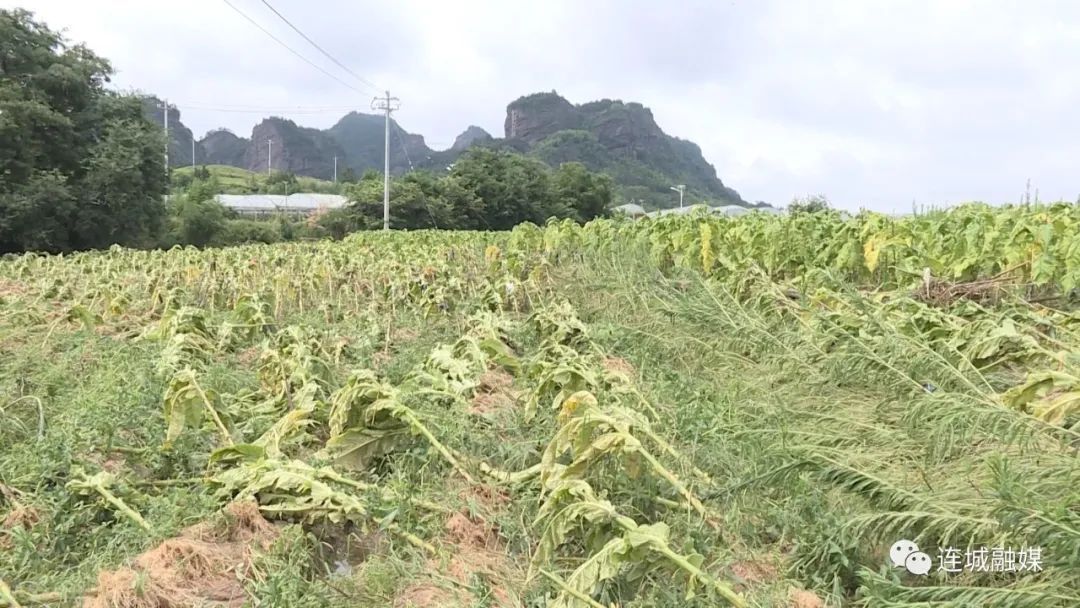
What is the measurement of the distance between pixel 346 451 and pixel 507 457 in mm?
673

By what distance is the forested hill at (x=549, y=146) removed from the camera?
85.4 metres

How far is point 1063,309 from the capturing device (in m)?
5.23

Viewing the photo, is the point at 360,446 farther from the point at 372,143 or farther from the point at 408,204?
the point at 372,143

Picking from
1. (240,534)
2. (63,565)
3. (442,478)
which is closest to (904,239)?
(442,478)

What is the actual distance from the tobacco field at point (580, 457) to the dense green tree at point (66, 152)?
733 inches

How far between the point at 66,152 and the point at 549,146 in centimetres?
6635

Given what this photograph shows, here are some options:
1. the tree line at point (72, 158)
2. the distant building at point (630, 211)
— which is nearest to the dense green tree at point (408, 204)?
the tree line at point (72, 158)

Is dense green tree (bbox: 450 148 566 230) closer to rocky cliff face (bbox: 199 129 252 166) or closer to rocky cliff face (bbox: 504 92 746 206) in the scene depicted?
rocky cliff face (bbox: 504 92 746 206)

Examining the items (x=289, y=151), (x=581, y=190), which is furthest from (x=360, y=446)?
(x=289, y=151)

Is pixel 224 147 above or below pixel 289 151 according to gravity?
above

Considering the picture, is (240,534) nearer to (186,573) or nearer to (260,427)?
(186,573)

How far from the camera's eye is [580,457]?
7.91 ft

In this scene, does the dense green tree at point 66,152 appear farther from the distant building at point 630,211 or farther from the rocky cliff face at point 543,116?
the rocky cliff face at point 543,116

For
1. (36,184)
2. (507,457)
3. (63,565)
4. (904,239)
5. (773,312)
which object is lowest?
(63,565)
